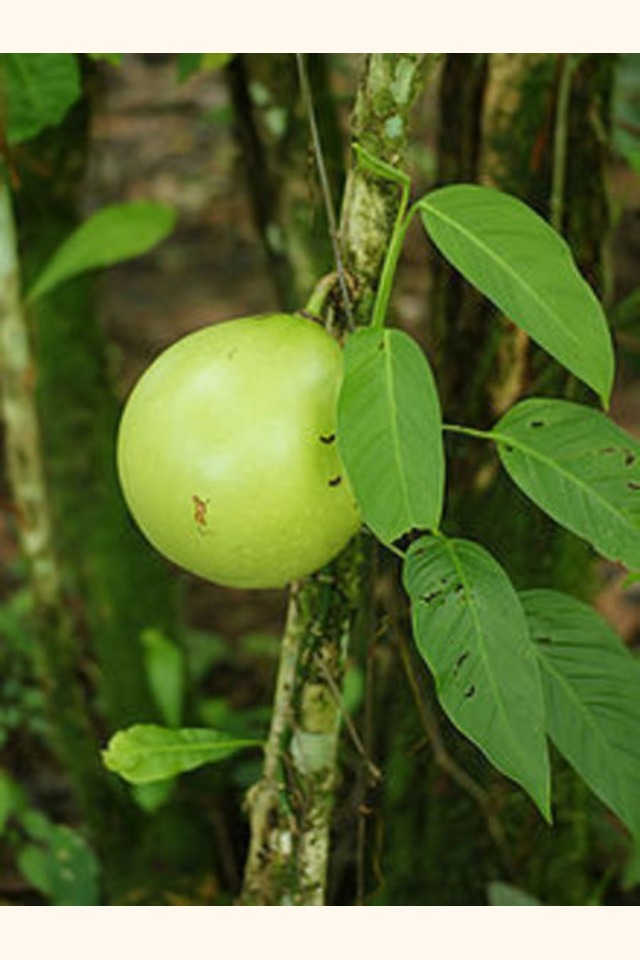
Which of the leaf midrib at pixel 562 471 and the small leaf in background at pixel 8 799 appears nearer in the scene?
the leaf midrib at pixel 562 471

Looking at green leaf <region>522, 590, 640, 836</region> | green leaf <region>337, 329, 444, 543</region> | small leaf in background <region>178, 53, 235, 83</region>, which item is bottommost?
green leaf <region>522, 590, 640, 836</region>

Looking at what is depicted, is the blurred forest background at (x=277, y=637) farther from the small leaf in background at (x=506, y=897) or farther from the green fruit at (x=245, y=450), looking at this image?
the green fruit at (x=245, y=450)

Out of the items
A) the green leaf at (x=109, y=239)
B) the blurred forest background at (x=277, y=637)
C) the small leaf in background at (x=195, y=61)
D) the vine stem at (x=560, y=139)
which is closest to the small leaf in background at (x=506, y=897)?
the blurred forest background at (x=277, y=637)

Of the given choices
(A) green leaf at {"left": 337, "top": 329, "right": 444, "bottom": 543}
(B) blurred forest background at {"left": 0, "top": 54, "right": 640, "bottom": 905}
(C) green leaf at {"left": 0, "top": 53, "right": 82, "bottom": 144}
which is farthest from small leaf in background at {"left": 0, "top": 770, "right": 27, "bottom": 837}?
(A) green leaf at {"left": 337, "top": 329, "right": 444, "bottom": 543}

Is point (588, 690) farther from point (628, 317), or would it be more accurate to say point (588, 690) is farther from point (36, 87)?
point (36, 87)

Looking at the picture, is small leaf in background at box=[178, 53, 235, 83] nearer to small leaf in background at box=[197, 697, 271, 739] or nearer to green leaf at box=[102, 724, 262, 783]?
green leaf at box=[102, 724, 262, 783]

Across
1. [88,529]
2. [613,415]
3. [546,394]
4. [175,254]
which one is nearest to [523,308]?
[546,394]
